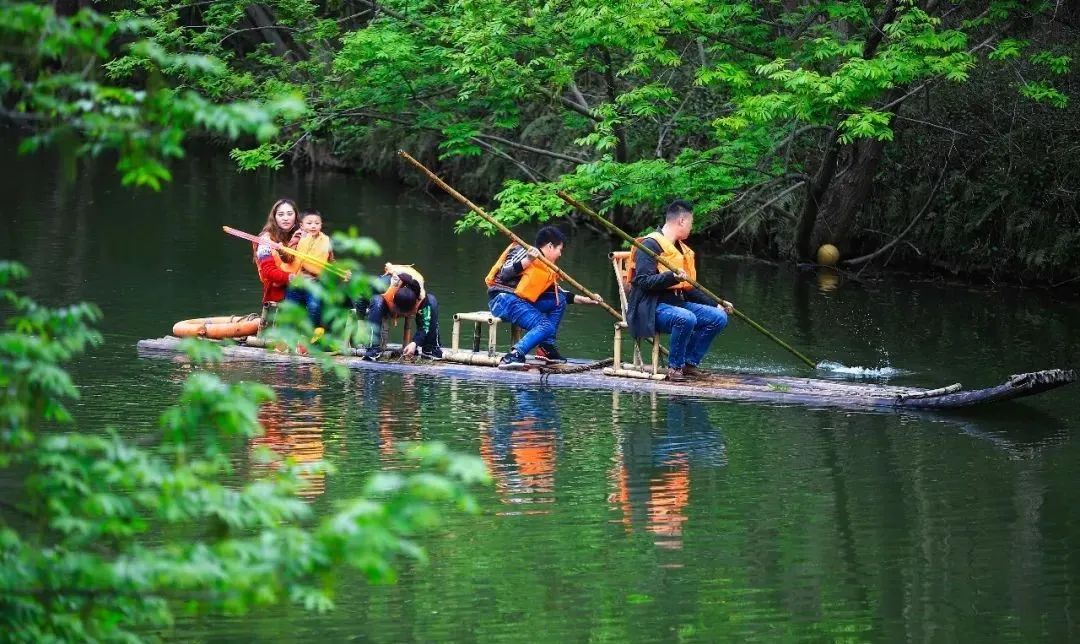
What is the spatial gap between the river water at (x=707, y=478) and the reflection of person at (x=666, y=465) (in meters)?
0.03

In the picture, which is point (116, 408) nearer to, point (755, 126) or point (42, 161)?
point (755, 126)

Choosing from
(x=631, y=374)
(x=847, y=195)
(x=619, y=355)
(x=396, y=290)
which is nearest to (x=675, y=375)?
(x=631, y=374)

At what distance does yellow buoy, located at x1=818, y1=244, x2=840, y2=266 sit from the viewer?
2295cm

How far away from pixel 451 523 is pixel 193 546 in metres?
4.84

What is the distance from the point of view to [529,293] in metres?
14.0

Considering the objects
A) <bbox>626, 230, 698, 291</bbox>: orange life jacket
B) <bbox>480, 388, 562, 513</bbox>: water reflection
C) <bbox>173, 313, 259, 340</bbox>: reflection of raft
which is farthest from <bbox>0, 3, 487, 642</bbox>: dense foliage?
<bbox>173, 313, 259, 340</bbox>: reflection of raft

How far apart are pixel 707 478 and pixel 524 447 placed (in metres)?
1.53

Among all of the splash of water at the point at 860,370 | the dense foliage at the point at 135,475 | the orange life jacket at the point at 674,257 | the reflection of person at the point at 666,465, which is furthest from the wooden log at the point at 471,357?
the dense foliage at the point at 135,475

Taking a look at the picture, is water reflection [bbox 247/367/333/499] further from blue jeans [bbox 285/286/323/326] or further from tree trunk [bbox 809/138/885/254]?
tree trunk [bbox 809/138/885/254]

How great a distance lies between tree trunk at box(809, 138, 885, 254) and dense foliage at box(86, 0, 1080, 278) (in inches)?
1.2

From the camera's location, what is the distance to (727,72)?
18484 millimetres

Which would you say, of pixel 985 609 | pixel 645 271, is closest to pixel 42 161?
pixel 645 271

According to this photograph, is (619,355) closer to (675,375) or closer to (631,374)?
(631,374)

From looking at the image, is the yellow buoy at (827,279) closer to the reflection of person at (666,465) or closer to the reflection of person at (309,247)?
the reflection of person at (666,465)
